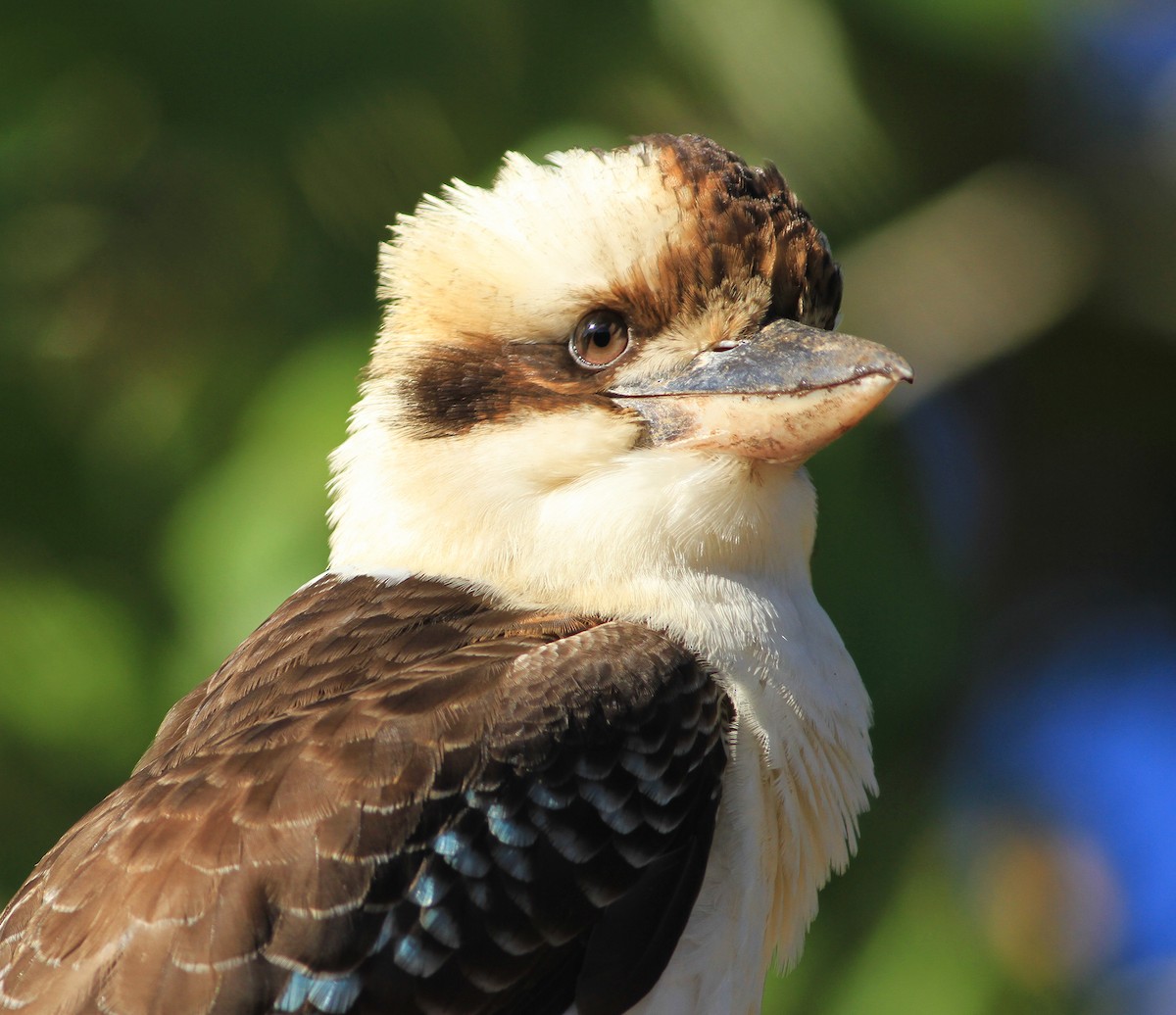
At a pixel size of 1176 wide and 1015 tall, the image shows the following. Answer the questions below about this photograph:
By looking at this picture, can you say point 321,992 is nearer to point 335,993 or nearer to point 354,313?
point 335,993

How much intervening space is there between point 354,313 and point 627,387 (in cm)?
204

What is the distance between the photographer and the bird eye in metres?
2.21

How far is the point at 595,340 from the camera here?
2219mm

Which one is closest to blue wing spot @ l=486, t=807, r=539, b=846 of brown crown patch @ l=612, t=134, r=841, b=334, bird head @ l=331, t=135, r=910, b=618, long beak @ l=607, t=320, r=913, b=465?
bird head @ l=331, t=135, r=910, b=618

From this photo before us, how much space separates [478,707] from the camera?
1.89 metres

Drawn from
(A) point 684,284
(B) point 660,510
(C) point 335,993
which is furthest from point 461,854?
(A) point 684,284

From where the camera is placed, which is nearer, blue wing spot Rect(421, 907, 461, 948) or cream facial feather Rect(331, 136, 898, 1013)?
blue wing spot Rect(421, 907, 461, 948)

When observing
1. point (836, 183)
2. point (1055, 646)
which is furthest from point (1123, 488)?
point (836, 183)

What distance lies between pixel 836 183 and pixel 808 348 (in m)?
2.23

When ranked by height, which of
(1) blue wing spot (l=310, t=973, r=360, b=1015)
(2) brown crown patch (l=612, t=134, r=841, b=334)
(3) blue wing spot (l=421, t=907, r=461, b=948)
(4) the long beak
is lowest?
(3) blue wing spot (l=421, t=907, r=461, b=948)

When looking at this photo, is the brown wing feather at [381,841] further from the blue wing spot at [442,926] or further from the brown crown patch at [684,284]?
the brown crown patch at [684,284]

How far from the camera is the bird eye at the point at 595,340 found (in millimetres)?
2215

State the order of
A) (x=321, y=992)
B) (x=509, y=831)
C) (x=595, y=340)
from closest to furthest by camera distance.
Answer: (x=321, y=992)
(x=509, y=831)
(x=595, y=340)

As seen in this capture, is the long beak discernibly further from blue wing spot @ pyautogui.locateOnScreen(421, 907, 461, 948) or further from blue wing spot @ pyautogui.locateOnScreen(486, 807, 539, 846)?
blue wing spot @ pyautogui.locateOnScreen(421, 907, 461, 948)
